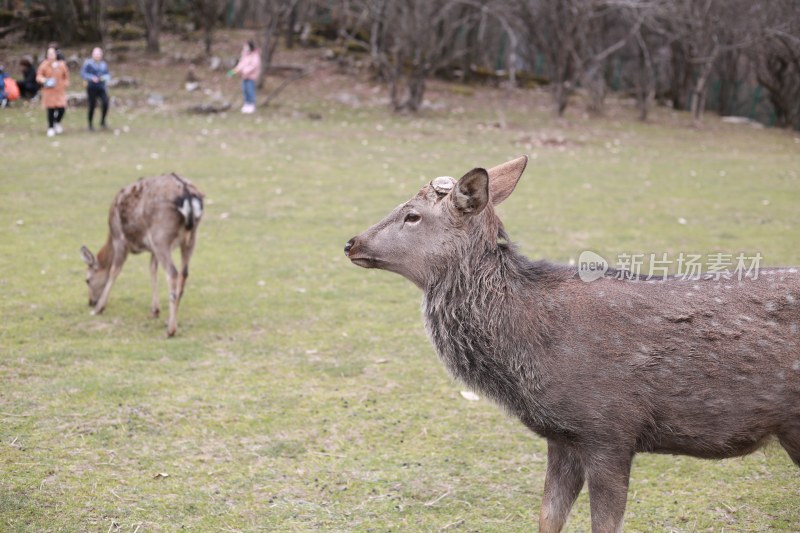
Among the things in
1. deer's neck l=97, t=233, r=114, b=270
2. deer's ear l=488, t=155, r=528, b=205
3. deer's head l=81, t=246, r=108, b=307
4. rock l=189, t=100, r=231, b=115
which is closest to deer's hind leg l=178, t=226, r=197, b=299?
deer's neck l=97, t=233, r=114, b=270

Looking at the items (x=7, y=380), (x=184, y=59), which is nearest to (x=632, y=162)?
(x=7, y=380)

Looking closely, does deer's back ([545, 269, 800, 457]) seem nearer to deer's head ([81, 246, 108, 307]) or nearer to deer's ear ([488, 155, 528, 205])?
deer's ear ([488, 155, 528, 205])

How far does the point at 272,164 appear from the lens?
18.3m

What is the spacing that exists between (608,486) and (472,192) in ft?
5.42

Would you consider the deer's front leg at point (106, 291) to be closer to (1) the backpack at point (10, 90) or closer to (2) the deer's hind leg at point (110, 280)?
(2) the deer's hind leg at point (110, 280)

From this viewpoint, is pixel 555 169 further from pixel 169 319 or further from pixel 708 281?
pixel 708 281

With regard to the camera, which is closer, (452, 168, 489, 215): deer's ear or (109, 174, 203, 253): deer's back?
(452, 168, 489, 215): deer's ear

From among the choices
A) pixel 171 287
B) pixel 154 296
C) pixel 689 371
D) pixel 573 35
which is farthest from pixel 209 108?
pixel 689 371

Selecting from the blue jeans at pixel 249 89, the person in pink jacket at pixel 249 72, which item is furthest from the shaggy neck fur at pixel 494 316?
the blue jeans at pixel 249 89

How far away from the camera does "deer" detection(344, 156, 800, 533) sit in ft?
13.6

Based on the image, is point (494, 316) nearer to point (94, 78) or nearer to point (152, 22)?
point (94, 78)

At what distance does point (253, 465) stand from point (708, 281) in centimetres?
327

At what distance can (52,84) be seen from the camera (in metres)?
20.0

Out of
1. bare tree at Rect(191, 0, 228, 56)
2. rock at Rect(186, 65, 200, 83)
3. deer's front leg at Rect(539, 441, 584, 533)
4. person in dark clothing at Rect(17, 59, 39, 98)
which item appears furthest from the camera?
bare tree at Rect(191, 0, 228, 56)
